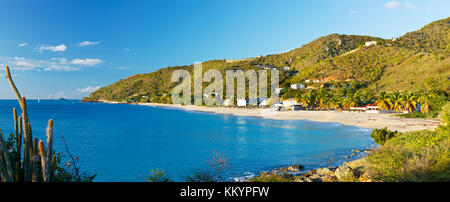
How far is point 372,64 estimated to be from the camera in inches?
4532

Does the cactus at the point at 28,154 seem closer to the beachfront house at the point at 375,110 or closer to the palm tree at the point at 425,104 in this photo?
the palm tree at the point at 425,104

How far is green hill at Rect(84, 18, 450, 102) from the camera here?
85.4 meters

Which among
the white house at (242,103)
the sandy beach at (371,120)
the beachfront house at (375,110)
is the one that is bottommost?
the sandy beach at (371,120)

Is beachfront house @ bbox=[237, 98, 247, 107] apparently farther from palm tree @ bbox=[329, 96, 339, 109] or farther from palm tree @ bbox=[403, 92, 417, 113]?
palm tree @ bbox=[403, 92, 417, 113]

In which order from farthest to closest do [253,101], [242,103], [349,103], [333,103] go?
1. [253,101]
2. [242,103]
3. [333,103]
4. [349,103]

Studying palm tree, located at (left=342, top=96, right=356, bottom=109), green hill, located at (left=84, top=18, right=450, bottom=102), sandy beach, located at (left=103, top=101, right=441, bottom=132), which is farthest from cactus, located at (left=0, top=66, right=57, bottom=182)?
green hill, located at (left=84, top=18, right=450, bottom=102)

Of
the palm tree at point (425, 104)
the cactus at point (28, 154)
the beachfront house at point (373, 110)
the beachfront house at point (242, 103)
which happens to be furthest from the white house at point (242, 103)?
the cactus at point (28, 154)

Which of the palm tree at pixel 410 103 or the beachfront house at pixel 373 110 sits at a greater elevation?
the palm tree at pixel 410 103

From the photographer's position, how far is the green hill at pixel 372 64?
3364 inches

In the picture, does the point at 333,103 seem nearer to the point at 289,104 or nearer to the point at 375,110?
the point at 375,110

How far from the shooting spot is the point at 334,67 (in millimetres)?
124125

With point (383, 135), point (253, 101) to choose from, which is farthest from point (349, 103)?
point (383, 135)
